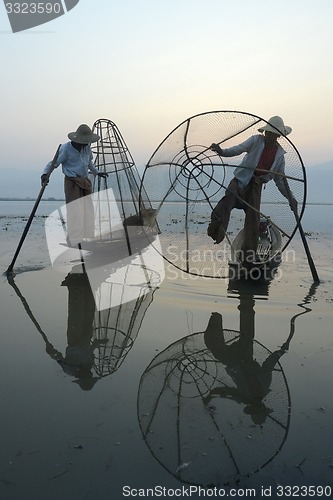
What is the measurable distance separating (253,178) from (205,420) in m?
3.85

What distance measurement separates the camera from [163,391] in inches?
99.8

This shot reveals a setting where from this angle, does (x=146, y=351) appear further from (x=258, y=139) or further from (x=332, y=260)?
(x=332, y=260)

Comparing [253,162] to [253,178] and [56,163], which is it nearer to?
[253,178]

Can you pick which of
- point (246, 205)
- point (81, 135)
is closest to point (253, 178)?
point (246, 205)

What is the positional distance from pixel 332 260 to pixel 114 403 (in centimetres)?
653

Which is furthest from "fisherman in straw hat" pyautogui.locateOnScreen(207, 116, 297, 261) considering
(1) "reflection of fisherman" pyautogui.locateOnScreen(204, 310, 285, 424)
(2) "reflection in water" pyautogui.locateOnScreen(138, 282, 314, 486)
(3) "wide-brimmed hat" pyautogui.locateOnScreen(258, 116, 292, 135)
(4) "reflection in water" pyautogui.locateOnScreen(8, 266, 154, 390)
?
(2) "reflection in water" pyautogui.locateOnScreen(138, 282, 314, 486)

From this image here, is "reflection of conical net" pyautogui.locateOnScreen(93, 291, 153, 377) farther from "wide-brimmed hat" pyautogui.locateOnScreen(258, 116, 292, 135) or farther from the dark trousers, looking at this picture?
"wide-brimmed hat" pyautogui.locateOnScreen(258, 116, 292, 135)

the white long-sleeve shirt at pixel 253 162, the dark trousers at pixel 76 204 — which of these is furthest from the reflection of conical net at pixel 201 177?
the dark trousers at pixel 76 204

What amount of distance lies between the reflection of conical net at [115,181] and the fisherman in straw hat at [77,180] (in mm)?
1194

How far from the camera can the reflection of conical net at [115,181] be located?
774 cm

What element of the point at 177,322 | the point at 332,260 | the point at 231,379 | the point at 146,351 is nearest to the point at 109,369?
the point at 146,351

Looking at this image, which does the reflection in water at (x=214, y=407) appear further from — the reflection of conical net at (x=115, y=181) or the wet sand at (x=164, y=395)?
the reflection of conical net at (x=115, y=181)

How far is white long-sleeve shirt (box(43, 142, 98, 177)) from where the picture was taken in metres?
6.16

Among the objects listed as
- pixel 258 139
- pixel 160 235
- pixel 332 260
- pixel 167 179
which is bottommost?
pixel 332 260
